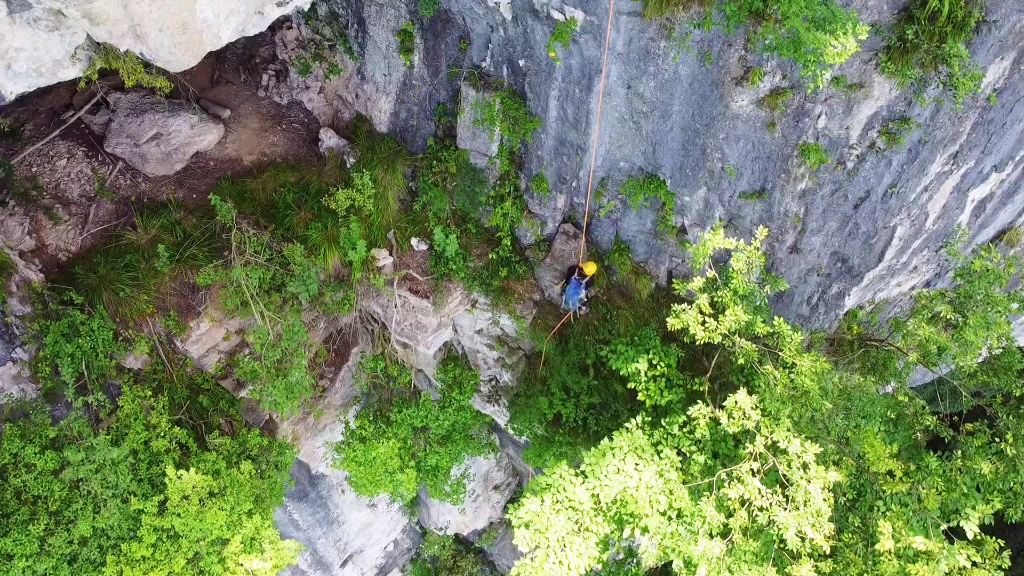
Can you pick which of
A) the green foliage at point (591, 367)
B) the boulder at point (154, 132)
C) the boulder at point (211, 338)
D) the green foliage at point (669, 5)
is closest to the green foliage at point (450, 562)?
the green foliage at point (591, 367)

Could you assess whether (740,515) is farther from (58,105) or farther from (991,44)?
(58,105)

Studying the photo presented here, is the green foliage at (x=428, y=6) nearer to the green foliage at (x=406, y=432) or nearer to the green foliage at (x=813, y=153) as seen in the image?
the green foliage at (x=813, y=153)

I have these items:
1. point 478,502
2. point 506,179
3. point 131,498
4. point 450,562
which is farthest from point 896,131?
point 450,562

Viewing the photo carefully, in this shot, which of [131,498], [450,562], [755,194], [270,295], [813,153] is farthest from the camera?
[450,562]

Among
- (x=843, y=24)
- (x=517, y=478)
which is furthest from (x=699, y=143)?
(x=517, y=478)

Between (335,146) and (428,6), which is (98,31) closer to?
(335,146)

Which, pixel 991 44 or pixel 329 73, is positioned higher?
pixel 991 44
